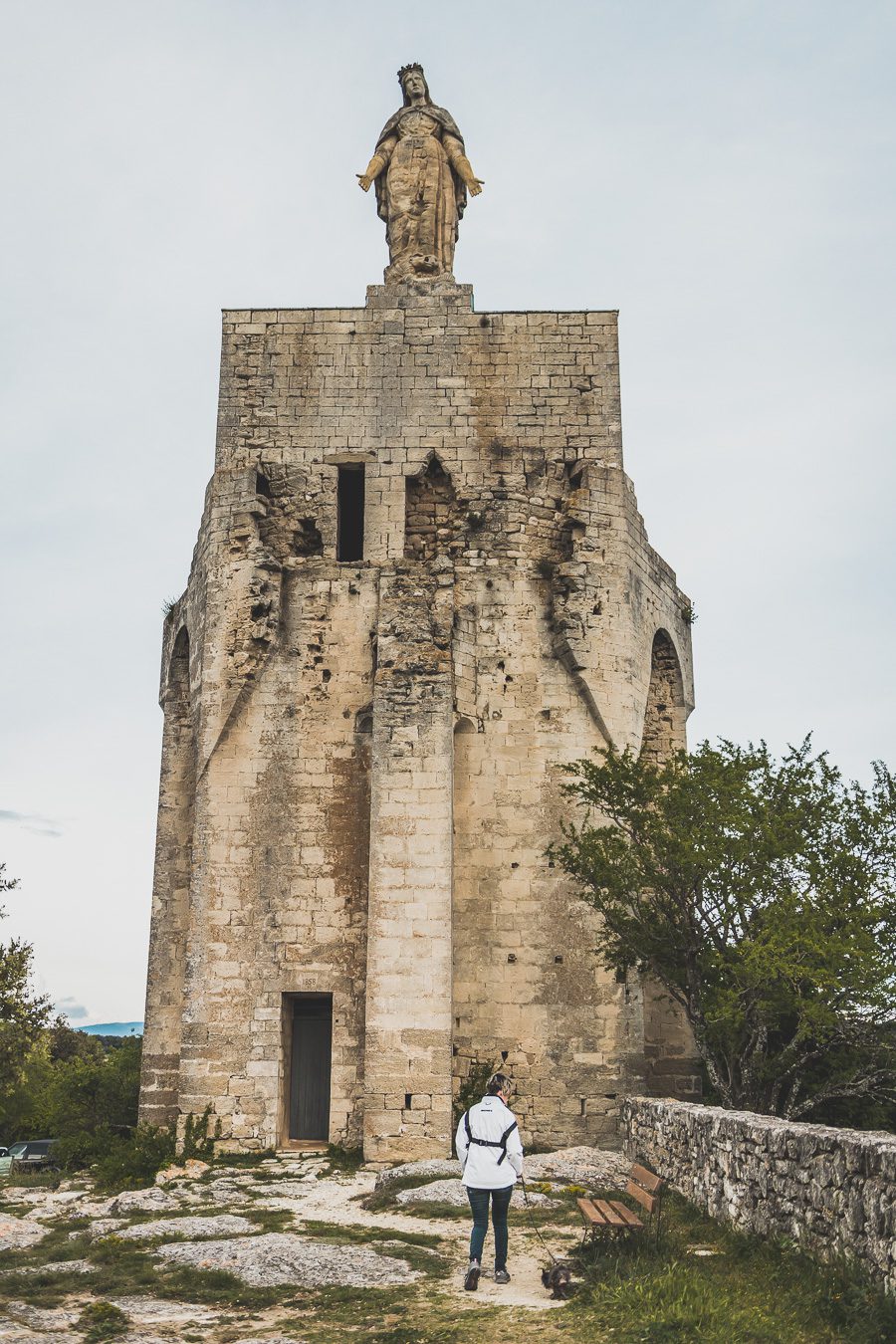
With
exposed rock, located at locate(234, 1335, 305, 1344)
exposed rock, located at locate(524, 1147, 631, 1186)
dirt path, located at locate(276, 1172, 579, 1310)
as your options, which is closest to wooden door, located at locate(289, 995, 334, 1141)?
dirt path, located at locate(276, 1172, 579, 1310)

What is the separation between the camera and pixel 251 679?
1523 cm

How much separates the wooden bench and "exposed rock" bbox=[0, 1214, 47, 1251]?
398 centimetres

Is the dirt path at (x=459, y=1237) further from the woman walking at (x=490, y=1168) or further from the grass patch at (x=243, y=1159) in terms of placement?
the grass patch at (x=243, y=1159)

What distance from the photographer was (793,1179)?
708cm

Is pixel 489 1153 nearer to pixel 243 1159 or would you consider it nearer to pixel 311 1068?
pixel 243 1159

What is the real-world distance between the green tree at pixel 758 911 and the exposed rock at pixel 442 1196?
8.83ft

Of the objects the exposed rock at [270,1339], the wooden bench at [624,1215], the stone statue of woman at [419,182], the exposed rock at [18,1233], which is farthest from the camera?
the stone statue of woman at [419,182]

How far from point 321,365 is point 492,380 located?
224 centimetres

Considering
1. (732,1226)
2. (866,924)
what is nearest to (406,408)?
(866,924)

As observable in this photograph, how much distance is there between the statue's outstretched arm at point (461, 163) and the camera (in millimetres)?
18219

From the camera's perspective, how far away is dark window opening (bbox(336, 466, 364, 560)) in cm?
1669

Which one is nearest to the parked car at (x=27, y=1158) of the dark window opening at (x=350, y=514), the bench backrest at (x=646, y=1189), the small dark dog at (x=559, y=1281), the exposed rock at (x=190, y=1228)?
the exposed rock at (x=190, y=1228)

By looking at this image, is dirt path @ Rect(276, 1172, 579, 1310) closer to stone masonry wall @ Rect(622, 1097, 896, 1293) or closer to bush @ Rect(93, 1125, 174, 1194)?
stone masonry wall @ Rect(622, 1097, 896, 1293)

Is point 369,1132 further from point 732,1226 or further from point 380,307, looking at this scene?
point 380,307
